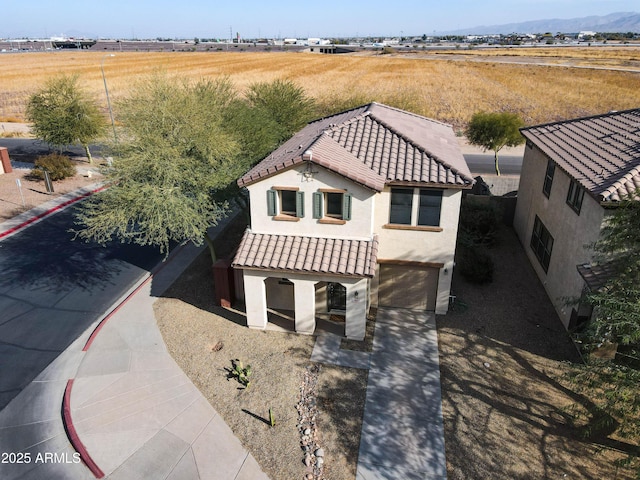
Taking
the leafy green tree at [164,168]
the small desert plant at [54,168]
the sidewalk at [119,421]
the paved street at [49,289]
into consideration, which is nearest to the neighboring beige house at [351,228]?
the leafy green tree at [164,168]

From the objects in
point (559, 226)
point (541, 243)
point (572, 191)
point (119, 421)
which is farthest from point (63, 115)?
point (572, 191)

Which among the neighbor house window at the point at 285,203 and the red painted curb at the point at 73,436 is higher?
the neighbor house window at the point at 285,203

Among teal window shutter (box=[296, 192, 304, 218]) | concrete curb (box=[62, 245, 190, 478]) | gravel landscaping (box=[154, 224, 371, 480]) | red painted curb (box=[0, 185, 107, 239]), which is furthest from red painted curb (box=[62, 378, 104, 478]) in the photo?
red painted curb (box=[0, 185, 107, 239])

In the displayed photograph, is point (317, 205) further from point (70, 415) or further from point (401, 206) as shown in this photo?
point (70, 415)

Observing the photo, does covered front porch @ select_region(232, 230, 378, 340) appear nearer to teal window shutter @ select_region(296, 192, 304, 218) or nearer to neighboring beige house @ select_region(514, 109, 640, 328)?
teal window shutter @ select_region(296, 192, 304, 218)

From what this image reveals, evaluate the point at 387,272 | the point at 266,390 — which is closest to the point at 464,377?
the point at 387,272

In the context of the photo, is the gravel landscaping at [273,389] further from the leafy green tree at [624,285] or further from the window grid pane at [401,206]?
the leafy green tree at [624,285]
